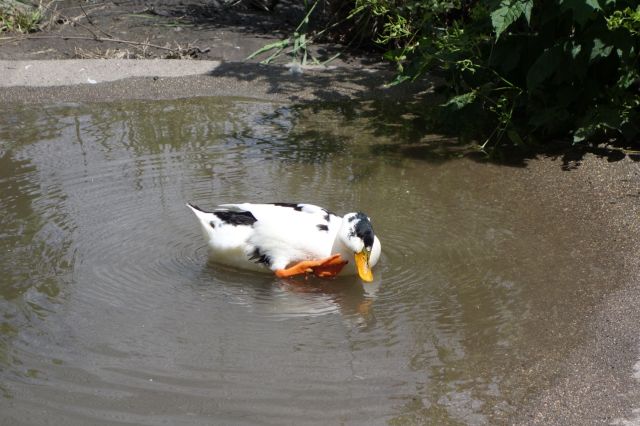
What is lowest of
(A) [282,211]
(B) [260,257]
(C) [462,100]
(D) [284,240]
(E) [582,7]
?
(B) [260,257]

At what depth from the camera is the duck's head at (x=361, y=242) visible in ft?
15.5

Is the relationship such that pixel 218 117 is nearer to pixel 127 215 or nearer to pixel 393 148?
pixel 393 148

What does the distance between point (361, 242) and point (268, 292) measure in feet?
1.91

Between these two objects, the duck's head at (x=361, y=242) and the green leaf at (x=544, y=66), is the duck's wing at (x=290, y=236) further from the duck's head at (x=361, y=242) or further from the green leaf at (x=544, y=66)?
the green leaf at (x=544, y=66)

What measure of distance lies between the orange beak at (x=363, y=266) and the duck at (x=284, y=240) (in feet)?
0.17

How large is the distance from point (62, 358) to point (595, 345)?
2393mm

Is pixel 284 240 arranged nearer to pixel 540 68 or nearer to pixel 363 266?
pixel 363 266

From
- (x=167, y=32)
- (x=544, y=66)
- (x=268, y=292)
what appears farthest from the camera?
(x=167, y=32)

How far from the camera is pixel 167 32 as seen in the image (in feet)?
34.5

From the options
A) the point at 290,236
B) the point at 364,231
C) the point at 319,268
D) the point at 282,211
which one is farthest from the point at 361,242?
the point at 282,211

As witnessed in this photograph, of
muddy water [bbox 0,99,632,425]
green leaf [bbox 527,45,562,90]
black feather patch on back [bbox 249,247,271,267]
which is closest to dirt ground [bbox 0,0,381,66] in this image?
muddy water [bbox 0,99,632,425]

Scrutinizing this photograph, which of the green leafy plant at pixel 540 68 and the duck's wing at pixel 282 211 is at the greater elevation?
the green leafy plant at pixel 540 68

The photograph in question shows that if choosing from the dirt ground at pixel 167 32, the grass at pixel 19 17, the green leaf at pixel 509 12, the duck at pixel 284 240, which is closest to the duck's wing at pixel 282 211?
the duck at pixel 284 240

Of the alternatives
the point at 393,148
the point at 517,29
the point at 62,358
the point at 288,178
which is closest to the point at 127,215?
the point at 288,178
